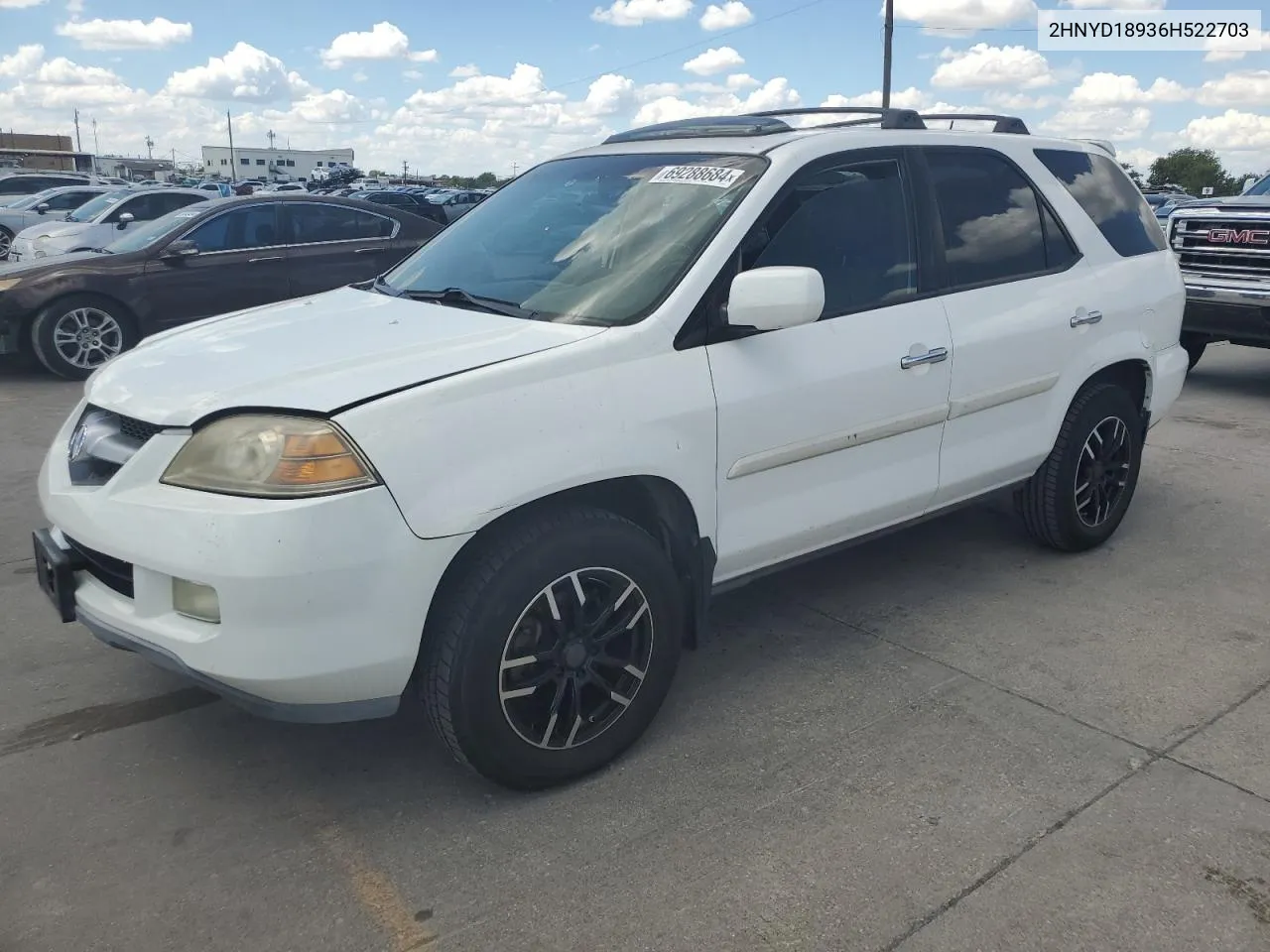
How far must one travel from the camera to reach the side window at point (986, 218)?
3.87 meters

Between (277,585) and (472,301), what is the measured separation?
127 centimetres

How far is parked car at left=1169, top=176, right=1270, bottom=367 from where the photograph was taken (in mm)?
8055

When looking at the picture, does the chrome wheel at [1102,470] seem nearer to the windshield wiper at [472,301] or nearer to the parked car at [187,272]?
the windshield wiper at [472,301]

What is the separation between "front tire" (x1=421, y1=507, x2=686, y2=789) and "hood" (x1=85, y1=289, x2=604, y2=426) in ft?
1.59

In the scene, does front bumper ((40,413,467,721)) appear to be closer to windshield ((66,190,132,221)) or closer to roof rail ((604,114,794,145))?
roof rail ((604,114,794,145))

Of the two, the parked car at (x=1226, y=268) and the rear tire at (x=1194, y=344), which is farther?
the rear tire at (x=1194, y=344)

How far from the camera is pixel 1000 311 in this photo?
3.92 meters

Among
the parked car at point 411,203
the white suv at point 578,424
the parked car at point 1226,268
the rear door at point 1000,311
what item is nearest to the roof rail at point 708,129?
the white suv at point 578,424

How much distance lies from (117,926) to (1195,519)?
16.6 feet

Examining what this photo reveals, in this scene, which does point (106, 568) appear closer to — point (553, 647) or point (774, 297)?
point (553, 647)

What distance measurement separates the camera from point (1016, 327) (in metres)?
3.97

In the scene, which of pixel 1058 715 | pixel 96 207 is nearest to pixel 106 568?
pixel 1058 715

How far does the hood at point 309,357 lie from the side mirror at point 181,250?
20.0 feet

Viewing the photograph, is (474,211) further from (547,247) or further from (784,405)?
(784,405)
